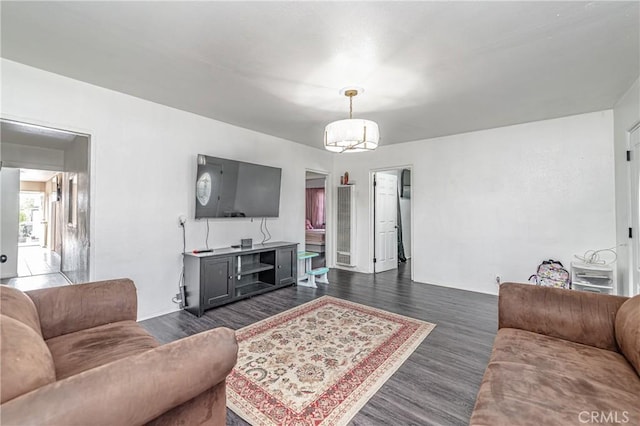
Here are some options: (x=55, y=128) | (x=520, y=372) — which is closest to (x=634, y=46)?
(x=520, y=372)

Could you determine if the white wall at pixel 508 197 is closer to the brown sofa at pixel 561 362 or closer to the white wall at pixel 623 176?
the white wall at pixel 623 176

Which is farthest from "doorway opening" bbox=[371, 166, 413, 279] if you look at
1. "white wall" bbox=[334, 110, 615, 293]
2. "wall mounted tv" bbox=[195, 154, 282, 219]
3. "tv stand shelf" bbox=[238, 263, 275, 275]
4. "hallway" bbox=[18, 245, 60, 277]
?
"hallway" bbox=[18, 245, 60, 277]

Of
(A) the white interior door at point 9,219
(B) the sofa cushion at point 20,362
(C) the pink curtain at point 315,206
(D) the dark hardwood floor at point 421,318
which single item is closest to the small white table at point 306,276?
(D) the dark hardwood floor at point 421,318

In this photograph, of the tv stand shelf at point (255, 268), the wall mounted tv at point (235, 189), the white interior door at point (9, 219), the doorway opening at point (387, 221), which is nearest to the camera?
the wall mounted tv at point (235, 189)

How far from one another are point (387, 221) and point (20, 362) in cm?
554

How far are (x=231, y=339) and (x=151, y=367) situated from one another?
12.0 inches

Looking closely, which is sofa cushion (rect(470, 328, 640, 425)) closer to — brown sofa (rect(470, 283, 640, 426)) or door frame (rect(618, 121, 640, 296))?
brown sofa (rect(470, 283, 640, 426))

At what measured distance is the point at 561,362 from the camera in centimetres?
140

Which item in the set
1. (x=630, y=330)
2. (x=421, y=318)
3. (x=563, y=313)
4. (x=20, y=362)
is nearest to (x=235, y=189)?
(x=421, y=318)

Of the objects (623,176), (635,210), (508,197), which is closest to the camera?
(635,210)

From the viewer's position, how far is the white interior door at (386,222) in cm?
555

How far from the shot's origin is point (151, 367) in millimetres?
954

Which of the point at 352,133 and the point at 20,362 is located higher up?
the point at 352,133

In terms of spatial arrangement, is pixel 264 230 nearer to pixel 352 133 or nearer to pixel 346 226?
pixel 346 226
